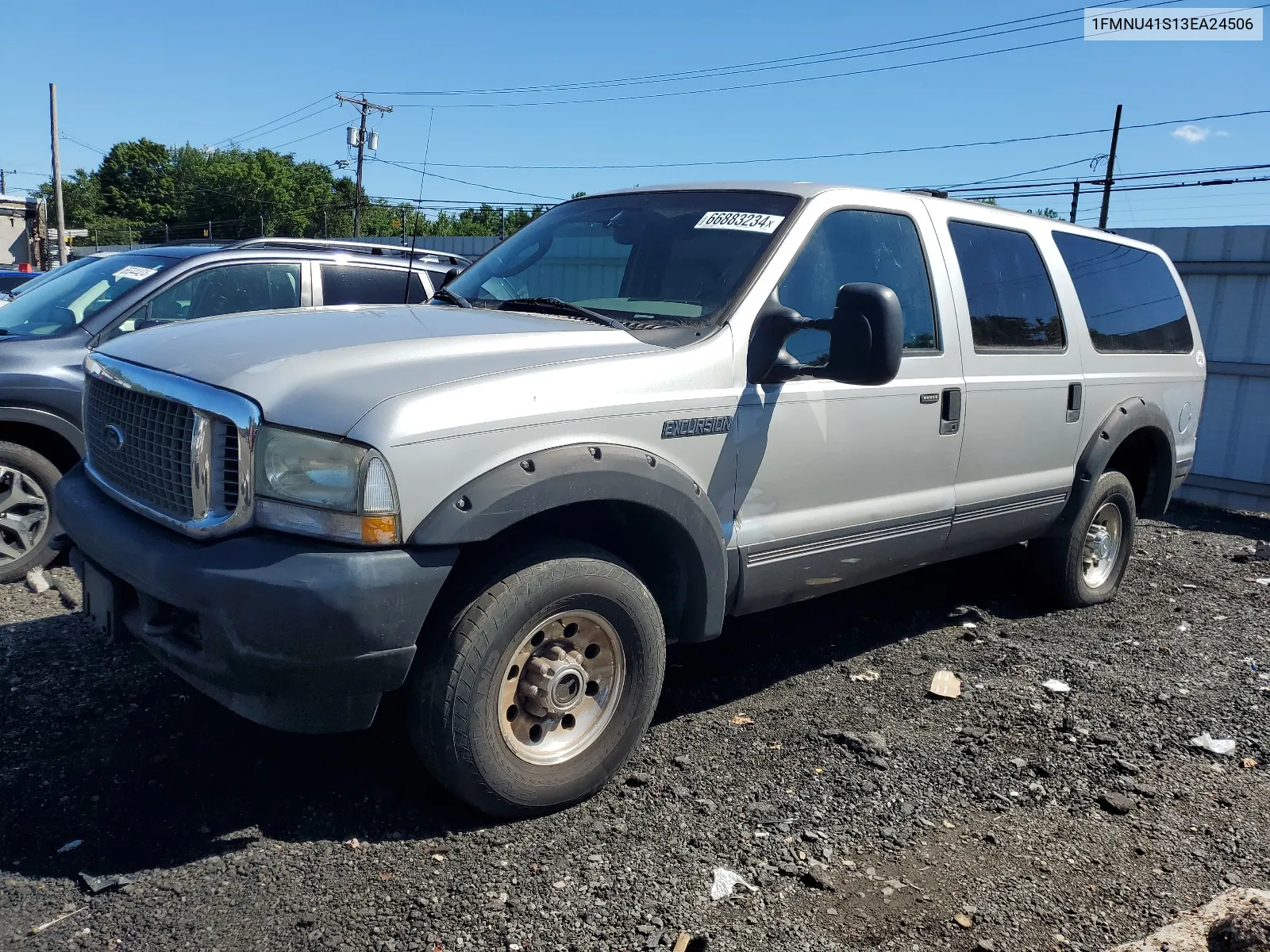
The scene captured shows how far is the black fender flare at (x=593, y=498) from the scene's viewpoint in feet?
9.11

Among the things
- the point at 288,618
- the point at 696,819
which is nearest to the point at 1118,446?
the point at 696,819

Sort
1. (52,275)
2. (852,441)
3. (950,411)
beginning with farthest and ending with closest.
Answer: (52,275) < (950,411) < (852,441)

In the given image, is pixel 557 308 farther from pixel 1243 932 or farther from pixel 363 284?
pixel 363 284

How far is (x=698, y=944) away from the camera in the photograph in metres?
2.64

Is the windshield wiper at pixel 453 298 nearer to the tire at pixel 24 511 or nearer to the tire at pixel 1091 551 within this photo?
the tire at pixel 24 511

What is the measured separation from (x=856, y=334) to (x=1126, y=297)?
3.17 meters

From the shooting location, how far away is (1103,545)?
5.95 m

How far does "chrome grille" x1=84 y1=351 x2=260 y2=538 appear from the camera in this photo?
2754 millimetres

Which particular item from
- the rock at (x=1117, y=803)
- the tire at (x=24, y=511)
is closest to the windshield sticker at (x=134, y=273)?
the tire at (x=24, y=511)

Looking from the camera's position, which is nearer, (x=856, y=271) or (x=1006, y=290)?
(x=856, y=271)

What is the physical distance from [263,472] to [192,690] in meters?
1.71

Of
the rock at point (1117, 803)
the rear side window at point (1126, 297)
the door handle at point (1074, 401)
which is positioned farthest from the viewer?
the rear side window at point (1126, 297)

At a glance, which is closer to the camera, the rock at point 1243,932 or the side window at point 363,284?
the rock at point 1243,932

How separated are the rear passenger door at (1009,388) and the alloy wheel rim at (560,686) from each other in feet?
6.54
